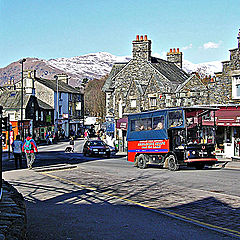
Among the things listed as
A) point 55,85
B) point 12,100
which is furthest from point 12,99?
point 55,85

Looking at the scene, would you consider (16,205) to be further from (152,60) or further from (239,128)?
(152,60)

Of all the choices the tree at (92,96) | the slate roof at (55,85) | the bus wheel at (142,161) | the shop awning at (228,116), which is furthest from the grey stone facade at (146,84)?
the tree at (92,96)

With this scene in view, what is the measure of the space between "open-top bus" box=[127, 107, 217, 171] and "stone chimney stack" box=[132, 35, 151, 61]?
19328mm

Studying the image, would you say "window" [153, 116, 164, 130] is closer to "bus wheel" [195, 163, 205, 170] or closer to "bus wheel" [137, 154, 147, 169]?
"bus wheel" [137, 154, 147, 169]

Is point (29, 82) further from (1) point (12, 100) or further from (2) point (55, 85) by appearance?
(1) point (12, 100)

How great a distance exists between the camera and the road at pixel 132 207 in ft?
26.1

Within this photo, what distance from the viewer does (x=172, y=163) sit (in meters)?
21.4

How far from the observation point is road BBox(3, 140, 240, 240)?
7.97 meters

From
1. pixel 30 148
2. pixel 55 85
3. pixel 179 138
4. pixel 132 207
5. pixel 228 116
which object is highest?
pixel 55 85

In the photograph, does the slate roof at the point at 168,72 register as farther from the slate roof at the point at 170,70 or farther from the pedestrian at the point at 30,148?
the pedestrian at the point at 30,148

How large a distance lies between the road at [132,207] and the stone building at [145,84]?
19521 millimetres

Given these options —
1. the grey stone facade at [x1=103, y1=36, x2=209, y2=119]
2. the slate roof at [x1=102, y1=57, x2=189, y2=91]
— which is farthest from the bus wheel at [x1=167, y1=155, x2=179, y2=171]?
the slate roof at [x1=102, y1=57, x2=189, y2=91]

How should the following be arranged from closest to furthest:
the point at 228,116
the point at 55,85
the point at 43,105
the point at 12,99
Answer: the point at 228,116
the point at 12,99
the point at 43,105
the point at 55,85

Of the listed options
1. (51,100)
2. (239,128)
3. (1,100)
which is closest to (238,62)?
(239,128)
